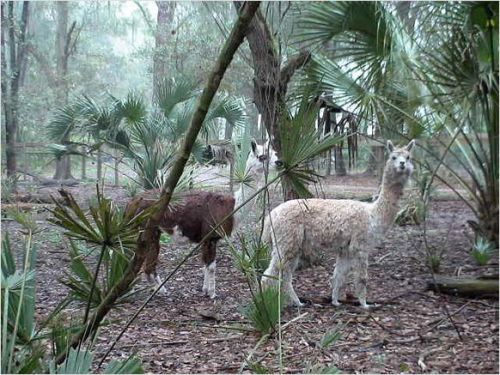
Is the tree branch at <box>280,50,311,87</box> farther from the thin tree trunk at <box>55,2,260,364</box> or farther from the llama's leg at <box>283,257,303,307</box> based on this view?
the thin tree trunk at <box>55,2,260,364</box>

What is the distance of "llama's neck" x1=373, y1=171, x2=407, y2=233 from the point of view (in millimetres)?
4629

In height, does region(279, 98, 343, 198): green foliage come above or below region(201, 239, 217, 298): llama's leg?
above

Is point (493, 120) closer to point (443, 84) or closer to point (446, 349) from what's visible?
point (443, 84)

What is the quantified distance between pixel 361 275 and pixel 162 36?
5.03 metres

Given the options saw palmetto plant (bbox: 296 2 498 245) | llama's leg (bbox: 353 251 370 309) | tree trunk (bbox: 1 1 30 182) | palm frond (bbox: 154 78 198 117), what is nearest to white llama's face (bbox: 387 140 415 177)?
saw palmetto plant (bbox: 296 2 498 245)

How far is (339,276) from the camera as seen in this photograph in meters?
4.80

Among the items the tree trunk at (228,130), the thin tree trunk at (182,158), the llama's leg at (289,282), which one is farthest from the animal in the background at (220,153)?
the thin tree trunk at (182,158)

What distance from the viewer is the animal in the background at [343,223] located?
4.62 meters

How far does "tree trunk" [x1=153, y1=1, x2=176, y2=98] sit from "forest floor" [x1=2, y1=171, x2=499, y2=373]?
2504 mm

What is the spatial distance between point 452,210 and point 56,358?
20.7ft

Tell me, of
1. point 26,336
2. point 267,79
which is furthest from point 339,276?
point 26,336

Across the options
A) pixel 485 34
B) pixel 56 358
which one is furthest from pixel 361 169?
pixel 56 358

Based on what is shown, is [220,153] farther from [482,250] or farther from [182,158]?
[182,158]

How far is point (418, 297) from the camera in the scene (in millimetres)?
4867
